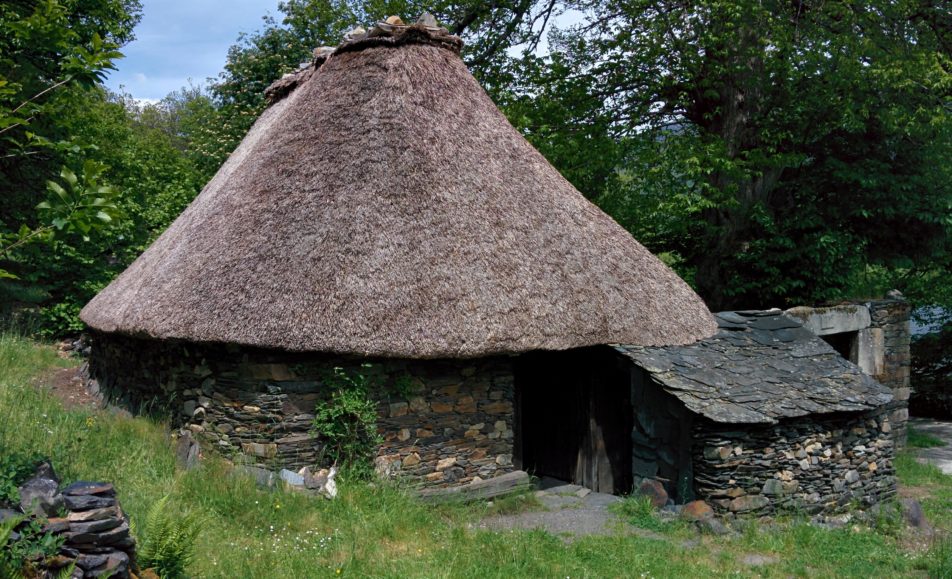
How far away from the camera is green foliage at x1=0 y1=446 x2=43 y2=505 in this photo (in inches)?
159

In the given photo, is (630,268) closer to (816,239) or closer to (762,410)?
(762,410)

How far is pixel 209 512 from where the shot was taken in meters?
5.92

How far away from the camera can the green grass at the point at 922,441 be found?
13.4m

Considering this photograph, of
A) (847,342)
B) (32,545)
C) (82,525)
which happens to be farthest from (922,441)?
(32,545)

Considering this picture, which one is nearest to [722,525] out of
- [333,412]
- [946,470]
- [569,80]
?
[333,412]

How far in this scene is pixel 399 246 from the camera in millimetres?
7551

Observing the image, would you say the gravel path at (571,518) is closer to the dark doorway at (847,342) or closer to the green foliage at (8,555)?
the green foliage at (8,555)

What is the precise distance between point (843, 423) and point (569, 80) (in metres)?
8.79

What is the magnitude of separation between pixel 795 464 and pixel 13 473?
23.0 ft

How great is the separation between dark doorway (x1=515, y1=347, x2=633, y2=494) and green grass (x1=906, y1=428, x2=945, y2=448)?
7.25m

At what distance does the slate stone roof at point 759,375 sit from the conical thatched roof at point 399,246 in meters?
0.37

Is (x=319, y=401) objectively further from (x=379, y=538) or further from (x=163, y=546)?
(x=163, y=546)

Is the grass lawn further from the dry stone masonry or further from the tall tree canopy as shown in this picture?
the tall tree canopy

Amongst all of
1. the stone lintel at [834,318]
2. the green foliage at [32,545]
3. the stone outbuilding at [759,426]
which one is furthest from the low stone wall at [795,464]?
the green foliage at [32,545]
